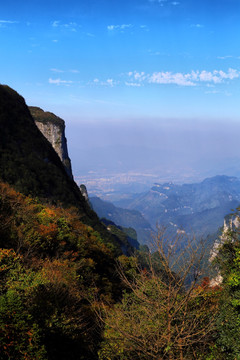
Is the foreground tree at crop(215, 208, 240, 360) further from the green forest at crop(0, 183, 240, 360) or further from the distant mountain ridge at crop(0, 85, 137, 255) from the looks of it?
the distant mountain ridge at crop(0, 85, 137, 255)

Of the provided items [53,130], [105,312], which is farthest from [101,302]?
[53,130]

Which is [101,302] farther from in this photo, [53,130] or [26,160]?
[53,130]

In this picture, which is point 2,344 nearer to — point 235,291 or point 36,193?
point 235,291

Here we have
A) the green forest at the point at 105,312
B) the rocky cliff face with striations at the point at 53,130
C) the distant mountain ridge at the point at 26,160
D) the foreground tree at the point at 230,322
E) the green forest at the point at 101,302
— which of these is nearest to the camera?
the green forest at the point at 105,312

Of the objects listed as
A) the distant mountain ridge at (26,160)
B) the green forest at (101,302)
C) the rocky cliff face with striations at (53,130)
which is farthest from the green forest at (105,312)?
the rocky cliff face with striations at (53,130)

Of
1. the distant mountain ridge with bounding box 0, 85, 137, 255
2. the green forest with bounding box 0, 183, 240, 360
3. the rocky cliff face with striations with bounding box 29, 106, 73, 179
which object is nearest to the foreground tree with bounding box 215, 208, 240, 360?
the green forest with bounding box 0, 183, 240, 360

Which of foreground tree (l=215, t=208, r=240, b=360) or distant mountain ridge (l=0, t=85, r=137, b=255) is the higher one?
distant mountain ridge (l=0, t=85, r=137, b=255)

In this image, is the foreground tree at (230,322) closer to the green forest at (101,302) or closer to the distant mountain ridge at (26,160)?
the green forest at (101,302)

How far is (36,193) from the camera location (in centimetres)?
3991

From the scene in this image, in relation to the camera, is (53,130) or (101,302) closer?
(101,302)

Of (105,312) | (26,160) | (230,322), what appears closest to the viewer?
(230,322)

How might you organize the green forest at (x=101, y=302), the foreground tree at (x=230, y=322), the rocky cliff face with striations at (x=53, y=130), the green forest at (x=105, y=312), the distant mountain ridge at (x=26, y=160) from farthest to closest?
the rocky cliff face with striations at (x=53, y=130), the distant mountain ridge at (x=26, y=160), the foreground tree at (x=230, y=322), the green forest at (x=101, y=302), the green forest at (x=105, y=312)

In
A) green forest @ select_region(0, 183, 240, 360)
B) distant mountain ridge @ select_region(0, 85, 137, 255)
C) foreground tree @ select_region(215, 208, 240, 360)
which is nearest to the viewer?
green forest @ select_region(0, 183, 240, 360)

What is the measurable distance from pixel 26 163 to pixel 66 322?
37.9 m
